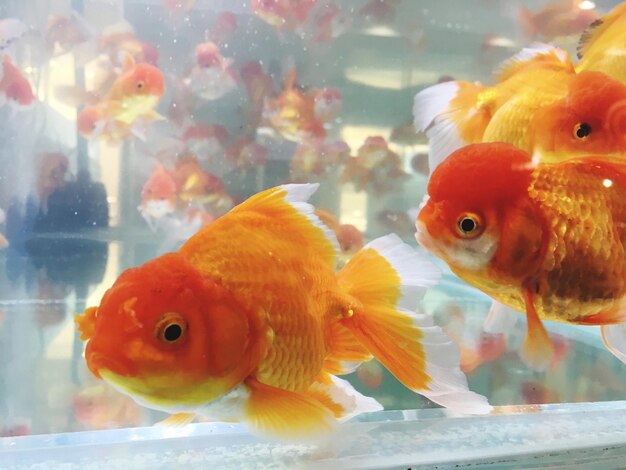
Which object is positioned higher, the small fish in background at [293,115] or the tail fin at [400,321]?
the small fish in background at [293,115]

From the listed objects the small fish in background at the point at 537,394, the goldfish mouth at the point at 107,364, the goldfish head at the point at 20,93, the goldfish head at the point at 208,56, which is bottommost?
the small fish in background at the point at 537,394

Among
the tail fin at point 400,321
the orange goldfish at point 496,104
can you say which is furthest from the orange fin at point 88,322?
the orange goldfish at point 496,104

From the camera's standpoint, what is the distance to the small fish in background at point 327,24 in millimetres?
2102

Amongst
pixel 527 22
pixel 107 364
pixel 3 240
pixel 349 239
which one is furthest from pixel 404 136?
pixel 107 364

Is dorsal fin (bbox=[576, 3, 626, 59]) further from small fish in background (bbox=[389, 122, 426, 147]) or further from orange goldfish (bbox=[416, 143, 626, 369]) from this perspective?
small fish in background (bbox=[389, 122, 426, 147])

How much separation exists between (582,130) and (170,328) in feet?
1.54

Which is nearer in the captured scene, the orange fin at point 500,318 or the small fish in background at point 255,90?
the orange fin at point 500,318

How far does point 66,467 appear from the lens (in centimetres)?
53

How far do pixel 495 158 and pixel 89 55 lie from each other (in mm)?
2034

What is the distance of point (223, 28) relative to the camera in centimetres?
208

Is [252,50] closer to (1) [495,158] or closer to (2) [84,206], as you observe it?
(2) [84,206]

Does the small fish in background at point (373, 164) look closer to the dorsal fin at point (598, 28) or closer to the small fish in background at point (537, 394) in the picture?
the small fish in background at point (537, 394)

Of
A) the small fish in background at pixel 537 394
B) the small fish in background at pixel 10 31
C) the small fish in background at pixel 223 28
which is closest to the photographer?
the small fish in background at pixel 537 394

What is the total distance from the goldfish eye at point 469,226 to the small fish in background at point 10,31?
1.92 m
